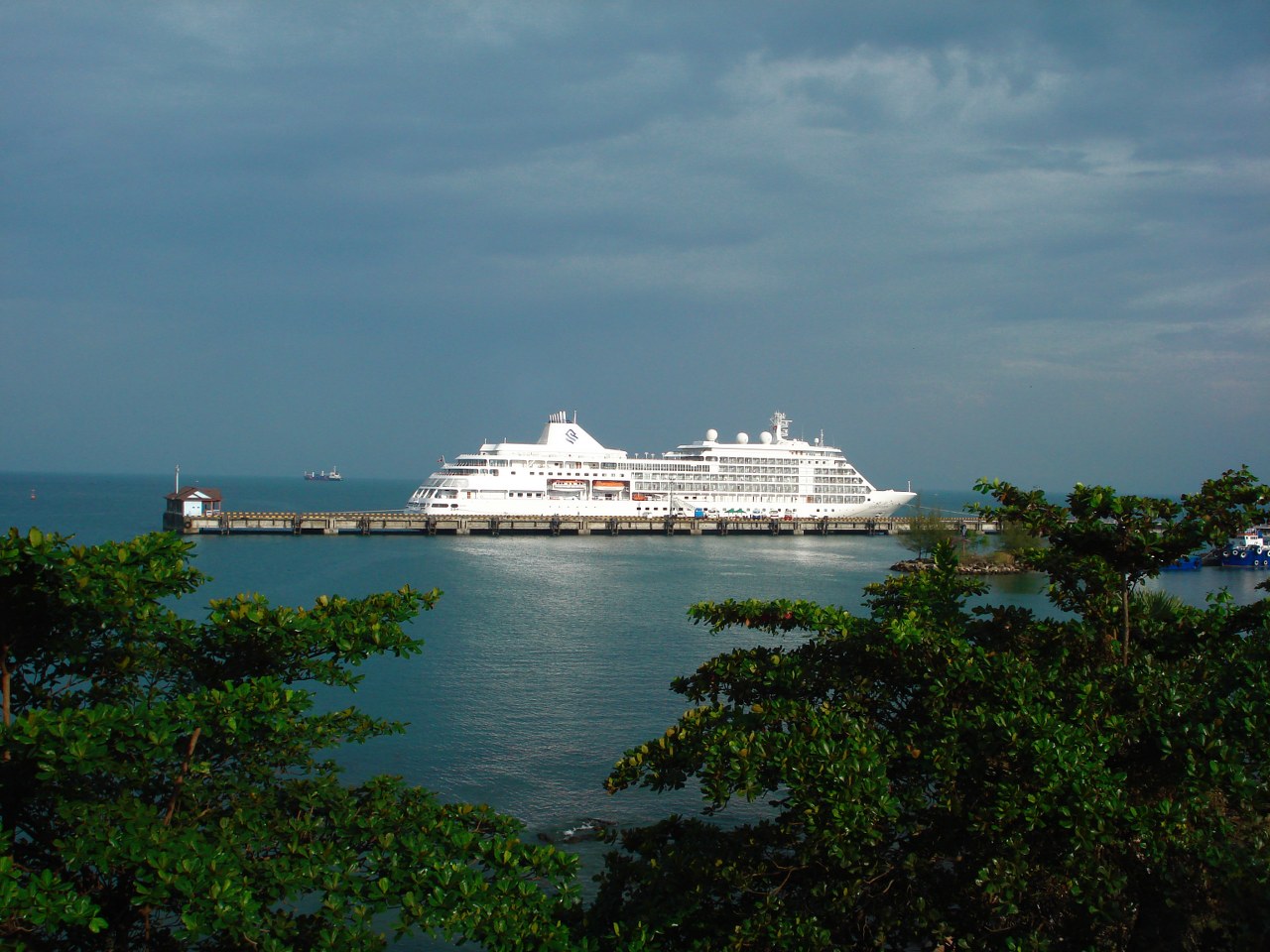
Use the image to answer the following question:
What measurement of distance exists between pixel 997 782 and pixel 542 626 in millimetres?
24317

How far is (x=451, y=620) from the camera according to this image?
3092cm

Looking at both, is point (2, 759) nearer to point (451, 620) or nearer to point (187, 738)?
point (187, 738)

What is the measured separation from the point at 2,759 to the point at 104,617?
112 centimetres

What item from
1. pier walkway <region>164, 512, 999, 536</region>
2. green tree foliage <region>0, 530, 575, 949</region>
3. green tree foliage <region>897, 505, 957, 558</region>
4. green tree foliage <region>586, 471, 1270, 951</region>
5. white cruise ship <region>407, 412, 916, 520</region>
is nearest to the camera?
green tree foliage <region>0, 530, 575, 949</region>

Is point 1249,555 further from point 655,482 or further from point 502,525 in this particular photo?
point 502,525

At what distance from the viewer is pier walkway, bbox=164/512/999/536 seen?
5988 centimetres

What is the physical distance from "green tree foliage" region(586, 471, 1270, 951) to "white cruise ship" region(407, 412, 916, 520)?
58.5 meters

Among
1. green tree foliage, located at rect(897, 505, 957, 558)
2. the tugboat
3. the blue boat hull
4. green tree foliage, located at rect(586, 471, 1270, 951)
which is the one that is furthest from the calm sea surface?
green tree foliage, located at rect(586, 471, 1270, 951)

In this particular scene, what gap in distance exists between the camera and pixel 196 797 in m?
7.03

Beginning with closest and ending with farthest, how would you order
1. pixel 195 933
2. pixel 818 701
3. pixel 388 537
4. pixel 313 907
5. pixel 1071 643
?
pixel 195 933 → pixel 1071 643 → pixel 818 701 → pixel 313 907 → pixel 388 537

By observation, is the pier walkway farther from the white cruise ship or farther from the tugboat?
the tugboat

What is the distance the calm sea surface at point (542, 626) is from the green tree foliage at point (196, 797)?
1367mm

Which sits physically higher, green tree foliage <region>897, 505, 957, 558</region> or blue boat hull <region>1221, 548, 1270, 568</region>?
green tree foliage <region>897, 505, 957, 558</region>

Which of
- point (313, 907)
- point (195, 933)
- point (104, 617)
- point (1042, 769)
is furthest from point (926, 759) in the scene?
point (313, 907)
